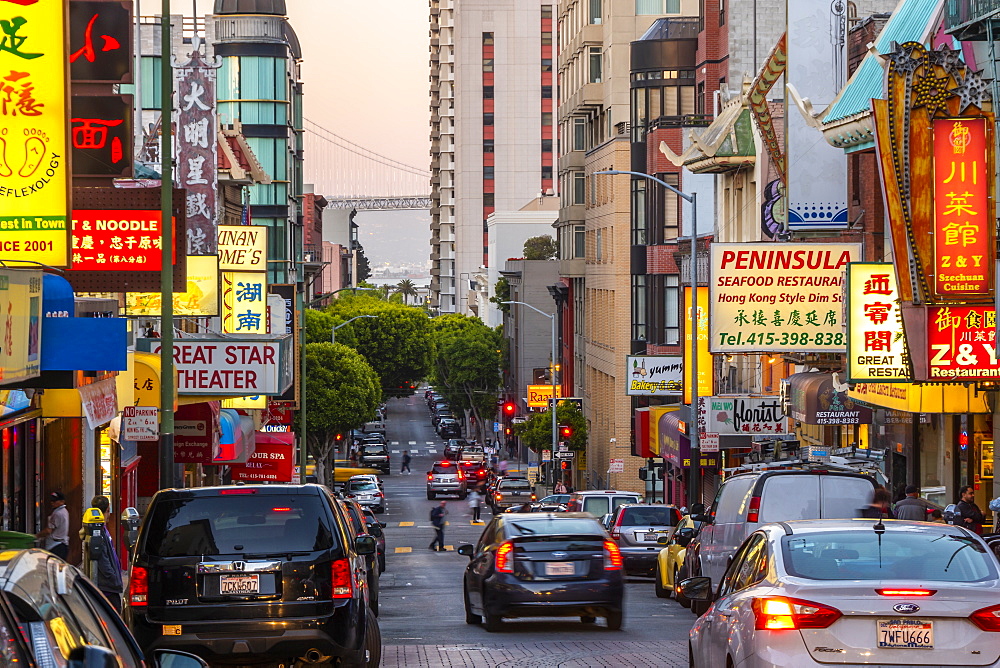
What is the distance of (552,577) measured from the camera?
1823 cm

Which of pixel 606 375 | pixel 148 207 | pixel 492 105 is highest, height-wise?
pixel 492 105

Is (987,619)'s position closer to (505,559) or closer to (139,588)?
(139,588)

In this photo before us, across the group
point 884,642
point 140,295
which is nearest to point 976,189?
point 884,642

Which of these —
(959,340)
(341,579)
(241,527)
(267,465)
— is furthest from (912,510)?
(267,465)

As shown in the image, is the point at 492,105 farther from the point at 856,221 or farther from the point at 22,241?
the point at 22,241

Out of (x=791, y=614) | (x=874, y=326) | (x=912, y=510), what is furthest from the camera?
(x=874, y=326)

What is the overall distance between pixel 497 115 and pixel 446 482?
10308 cm

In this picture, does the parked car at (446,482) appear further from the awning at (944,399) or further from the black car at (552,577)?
the black car at (552,577)

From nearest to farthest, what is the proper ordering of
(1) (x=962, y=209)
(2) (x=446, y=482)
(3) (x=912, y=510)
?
(1) (x=962, y=209)
(3) (x=912, y=510)
(2) (x=446, y=482)

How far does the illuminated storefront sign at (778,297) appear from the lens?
1137 inches

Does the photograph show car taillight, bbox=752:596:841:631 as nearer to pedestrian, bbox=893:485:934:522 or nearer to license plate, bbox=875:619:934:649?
license plate, bbox=875:619:934:649

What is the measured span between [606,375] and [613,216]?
743 centimetres

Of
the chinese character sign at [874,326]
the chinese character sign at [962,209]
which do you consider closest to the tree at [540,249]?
the chinese character sign at [874,326]

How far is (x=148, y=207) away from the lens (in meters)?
23.8
